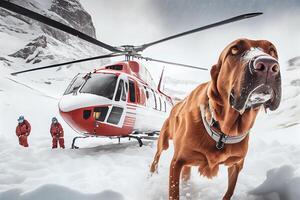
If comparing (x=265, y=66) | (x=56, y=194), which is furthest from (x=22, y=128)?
(x=265, y=66)

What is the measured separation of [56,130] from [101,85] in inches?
25.6

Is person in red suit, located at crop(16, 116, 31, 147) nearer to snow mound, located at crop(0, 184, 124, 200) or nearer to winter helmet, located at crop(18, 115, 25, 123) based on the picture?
winter helmet, located at crop(18, 115, 25, 123)

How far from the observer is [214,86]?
3.96 feet

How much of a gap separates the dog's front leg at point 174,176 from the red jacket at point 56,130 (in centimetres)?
76

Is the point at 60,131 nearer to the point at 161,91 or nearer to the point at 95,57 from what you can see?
the point at 95,57

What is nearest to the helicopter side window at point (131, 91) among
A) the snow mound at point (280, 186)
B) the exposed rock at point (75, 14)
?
the exposed rock at point (75, 14)

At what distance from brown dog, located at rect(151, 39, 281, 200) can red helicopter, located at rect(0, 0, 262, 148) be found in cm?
66

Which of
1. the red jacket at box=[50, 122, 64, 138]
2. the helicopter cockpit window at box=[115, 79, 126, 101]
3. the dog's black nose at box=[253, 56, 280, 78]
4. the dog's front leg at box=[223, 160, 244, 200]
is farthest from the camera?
the helicopter cockpit window at box=[115, 79, 126, 101]

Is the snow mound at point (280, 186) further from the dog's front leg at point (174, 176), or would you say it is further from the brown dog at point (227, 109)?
the dog's front leg at point (174, 176)

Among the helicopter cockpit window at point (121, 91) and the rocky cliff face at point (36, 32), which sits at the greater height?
the rocky cliff face at point (36, 32)

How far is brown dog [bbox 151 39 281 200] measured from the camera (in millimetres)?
1022

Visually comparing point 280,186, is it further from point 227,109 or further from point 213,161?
point 227,109

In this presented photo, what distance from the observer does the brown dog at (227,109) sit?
1.02 metres

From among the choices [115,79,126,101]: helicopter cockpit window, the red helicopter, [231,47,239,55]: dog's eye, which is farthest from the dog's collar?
[115,79,126,101]: helicopter cockpit window
